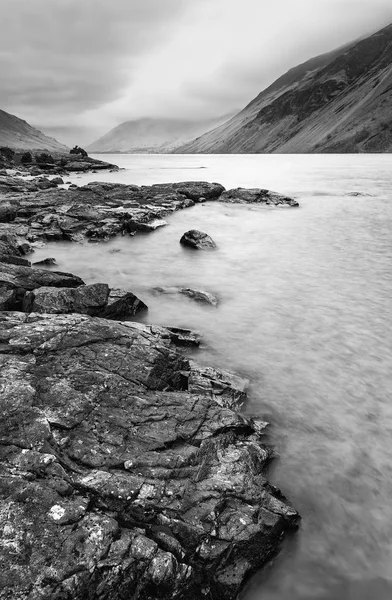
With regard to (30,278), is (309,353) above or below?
below

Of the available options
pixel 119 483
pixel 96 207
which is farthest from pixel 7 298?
pixel 96 207

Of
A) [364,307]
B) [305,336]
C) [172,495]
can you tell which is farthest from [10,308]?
[364,307]

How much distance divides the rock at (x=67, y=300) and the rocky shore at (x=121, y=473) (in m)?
1.44

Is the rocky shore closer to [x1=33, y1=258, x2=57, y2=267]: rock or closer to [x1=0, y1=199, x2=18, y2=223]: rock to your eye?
[x1=33, y1=258, x2=57, y2=267]: rock

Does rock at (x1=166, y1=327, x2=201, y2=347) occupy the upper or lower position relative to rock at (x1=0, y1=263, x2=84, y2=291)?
lower

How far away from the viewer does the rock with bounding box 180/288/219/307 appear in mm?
14195

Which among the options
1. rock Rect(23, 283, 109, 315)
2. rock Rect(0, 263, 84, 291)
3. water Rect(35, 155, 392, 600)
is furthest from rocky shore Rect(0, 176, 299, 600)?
rock Rect(0, 263, 84, 291)

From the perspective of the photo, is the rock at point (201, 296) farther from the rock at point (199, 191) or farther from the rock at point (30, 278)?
the rock at point (199, 191)

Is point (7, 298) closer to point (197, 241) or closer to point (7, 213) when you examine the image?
point (197, 241)

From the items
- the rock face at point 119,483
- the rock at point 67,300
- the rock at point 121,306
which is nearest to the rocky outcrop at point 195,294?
the rock at point 121,306

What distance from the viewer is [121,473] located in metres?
5.11

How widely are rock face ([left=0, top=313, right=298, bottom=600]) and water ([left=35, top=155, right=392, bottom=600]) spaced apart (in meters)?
0.62

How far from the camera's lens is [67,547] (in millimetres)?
4125

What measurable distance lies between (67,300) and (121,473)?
6.46 m
